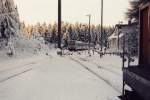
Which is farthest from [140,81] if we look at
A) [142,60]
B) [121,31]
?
[121,31]

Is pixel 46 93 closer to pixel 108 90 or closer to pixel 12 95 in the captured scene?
pixel 12 95

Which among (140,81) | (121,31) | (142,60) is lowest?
(140,81)

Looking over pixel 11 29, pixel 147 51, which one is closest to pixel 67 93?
pixel 147 51

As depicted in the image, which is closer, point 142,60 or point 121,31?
point 142,60

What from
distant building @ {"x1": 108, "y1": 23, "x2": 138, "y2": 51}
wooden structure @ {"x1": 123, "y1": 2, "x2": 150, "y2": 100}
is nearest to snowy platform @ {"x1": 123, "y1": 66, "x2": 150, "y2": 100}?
wooden structure @ {"x1": 123, "y1": 2, "x2": 150, "y2": 100}

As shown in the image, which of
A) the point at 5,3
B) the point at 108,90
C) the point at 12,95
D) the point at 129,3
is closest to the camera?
the point at 12,95

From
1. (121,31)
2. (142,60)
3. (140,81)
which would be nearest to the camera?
(140,81)

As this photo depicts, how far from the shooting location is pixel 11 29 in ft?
186

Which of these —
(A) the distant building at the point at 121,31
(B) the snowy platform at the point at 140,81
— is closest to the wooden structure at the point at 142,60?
(B) the snowy platform at the point at 140,81

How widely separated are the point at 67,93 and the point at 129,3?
54324mm

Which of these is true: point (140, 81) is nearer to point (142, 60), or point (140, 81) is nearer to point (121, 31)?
point (142, 60)

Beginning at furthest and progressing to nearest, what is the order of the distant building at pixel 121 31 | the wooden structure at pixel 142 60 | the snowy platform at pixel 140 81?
1. the distant building at pixel 121 31
2. the wooden structure at pixel 142 60
3. the snowy platform at pixel 140 81

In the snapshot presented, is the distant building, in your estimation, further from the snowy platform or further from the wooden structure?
the snowy platform

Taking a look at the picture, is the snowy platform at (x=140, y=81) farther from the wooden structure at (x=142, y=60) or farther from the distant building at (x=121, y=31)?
the distant building at (x=121, y=31)
